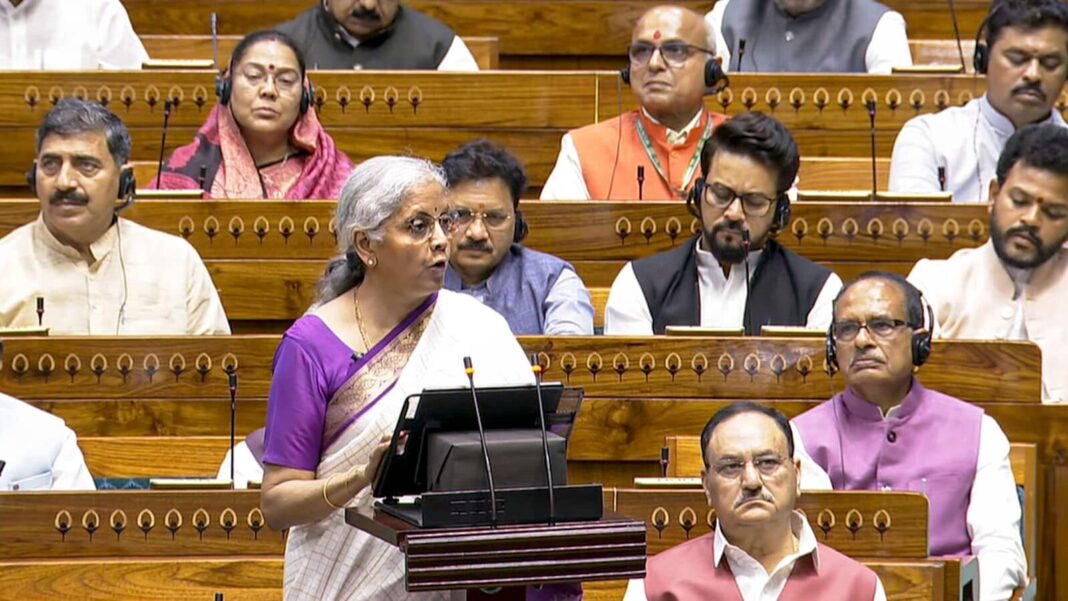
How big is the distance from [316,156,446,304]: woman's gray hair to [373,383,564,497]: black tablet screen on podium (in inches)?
10.0

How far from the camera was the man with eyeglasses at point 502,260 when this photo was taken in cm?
360

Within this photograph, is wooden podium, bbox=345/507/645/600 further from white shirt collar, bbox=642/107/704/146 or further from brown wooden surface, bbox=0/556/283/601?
white shirt collar, bbox=642/107/704/146

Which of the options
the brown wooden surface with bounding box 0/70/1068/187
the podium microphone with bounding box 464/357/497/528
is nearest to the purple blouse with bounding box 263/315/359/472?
the podium microphone with bounding box 464/357/497/528

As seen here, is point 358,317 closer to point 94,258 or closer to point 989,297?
point 94,258

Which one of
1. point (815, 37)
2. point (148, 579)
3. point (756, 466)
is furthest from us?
point (815, 37)

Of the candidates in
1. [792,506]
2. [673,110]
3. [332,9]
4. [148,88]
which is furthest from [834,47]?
[792,506]

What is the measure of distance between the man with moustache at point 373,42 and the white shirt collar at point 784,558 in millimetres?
2073

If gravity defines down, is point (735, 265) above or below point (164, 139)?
below

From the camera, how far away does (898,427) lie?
3191 mm

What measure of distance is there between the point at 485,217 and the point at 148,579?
38.2 inches

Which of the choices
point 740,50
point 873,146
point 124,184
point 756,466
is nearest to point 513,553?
point 756,466

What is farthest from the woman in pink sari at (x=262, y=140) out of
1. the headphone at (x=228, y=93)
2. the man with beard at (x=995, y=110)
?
the man with beard at (x=995, y=110)

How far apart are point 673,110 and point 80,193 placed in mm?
1153

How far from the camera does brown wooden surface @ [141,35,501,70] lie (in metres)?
4.82
